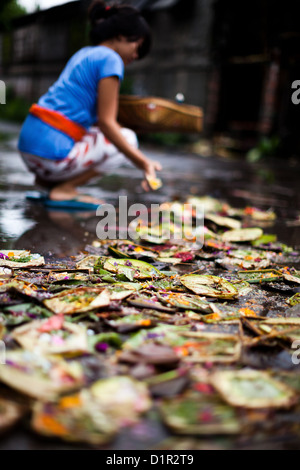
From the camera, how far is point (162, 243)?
107 inches

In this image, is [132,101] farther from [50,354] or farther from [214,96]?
[214,96]

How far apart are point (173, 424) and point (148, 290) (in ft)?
2.84

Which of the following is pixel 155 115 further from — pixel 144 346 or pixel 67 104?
pixel 144 346

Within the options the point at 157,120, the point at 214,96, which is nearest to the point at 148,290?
the point at 157,120

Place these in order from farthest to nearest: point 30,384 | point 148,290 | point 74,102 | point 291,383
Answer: point 74,102 → point 148,290 → point 291,383 → point 30,384

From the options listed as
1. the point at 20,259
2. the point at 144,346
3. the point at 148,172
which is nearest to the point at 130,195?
the point at 148,172

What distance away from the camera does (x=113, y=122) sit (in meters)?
3.04

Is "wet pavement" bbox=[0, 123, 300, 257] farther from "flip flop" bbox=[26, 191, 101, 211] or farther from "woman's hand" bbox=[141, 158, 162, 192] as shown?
"woman's hand" bbox=[141, 158, 162, 192]

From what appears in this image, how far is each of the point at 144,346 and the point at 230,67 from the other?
11.1 meters

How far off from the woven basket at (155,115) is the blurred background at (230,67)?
19.5 feet

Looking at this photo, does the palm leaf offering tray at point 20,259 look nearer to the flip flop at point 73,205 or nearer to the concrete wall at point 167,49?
the flip flop at point 73,205

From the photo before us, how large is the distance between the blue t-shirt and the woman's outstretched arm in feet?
0.49

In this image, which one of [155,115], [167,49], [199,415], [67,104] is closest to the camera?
[199,415]

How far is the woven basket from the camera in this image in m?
3.52
